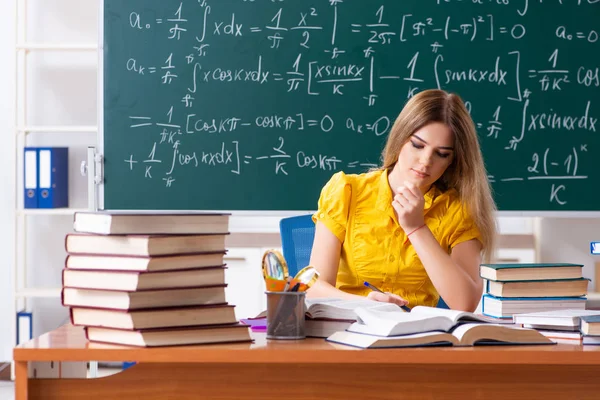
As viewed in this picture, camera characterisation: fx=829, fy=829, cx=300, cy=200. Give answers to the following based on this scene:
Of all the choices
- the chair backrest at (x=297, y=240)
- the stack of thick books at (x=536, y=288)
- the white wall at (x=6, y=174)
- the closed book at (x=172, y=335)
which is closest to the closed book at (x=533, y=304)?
the stack of thick books at (x=536, y=288)

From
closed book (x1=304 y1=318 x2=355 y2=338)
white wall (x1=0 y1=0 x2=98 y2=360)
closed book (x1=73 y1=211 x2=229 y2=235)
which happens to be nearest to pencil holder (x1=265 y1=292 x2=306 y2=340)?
closed book (x1=304 y1=318 x2=355 y2=338)

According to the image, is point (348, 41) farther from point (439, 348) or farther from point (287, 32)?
point (439, 348)

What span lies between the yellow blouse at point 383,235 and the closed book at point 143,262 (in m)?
0.88

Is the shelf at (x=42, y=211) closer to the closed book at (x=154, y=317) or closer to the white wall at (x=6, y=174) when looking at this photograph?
the white wall at (x=6, y=174)

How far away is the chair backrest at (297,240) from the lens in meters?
2.40

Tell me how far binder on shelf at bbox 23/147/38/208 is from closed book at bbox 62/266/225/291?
264cm

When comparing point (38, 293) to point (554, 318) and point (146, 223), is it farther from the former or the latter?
point (554, 318)

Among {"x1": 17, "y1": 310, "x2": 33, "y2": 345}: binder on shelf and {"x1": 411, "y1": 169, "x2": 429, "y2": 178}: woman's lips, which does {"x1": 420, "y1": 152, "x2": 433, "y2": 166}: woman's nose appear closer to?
{"x1": 411, "y1": 169, "x2": 429, "y2": 178}: woman's lips

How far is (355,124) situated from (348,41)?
1.15 ft

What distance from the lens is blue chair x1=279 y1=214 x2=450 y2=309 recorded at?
2400mm

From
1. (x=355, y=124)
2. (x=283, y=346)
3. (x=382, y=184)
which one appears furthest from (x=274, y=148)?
(x=283, y=346)

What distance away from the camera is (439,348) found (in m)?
1.25

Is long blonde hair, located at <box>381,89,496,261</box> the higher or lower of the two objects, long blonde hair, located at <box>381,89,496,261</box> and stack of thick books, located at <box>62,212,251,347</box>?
the higher

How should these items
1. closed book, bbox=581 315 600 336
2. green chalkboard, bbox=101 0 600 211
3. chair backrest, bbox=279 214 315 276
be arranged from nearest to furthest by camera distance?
closed book, bbox=581 315 600 336, chair backrest, bbox=279 214 315 276, green chalkboard, bbox=101 0 600 211
